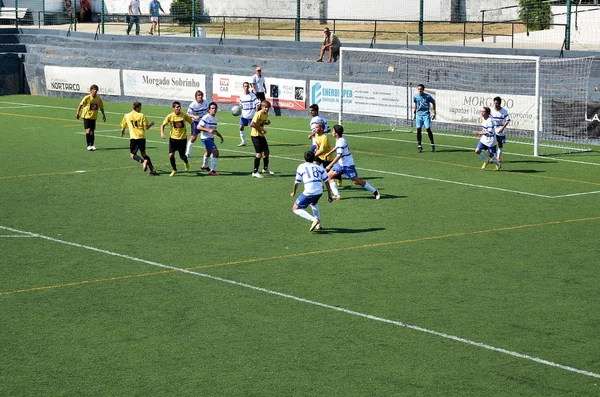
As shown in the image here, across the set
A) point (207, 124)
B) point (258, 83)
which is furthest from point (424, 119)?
point (258, 83)

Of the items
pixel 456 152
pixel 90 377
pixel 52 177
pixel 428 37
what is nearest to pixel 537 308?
pixel 90 377

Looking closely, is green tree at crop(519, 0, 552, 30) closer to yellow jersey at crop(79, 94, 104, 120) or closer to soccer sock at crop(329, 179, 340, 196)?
yellow jersey at crop(79, 94, 104, 120)

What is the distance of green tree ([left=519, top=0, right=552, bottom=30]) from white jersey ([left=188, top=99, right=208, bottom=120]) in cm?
1843

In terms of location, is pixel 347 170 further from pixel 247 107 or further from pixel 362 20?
pixel 362 20

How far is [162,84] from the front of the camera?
44094mm

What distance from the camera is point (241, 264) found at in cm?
1622

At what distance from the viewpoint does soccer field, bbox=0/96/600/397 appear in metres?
11.2

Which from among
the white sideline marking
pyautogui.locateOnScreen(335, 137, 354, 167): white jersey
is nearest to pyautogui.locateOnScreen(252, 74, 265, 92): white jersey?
pyautogui.locateOnScreen(335, 137, 354, 167): white jersey

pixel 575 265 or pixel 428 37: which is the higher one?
pixel 428 37

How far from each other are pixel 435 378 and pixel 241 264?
19.1 feet

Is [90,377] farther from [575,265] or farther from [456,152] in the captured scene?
[456,152]

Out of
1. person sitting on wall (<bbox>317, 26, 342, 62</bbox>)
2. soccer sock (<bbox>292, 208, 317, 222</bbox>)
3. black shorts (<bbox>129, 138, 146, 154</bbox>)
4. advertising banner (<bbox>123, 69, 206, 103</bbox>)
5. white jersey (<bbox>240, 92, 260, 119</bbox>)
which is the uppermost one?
person sitting on wall (<bbox>317, 26, 342, 62</bbox>)

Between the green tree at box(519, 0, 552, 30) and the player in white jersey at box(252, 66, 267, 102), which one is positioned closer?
the player in white jersey at box(252, 66, 267, 102)

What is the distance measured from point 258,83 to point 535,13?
15.2m
